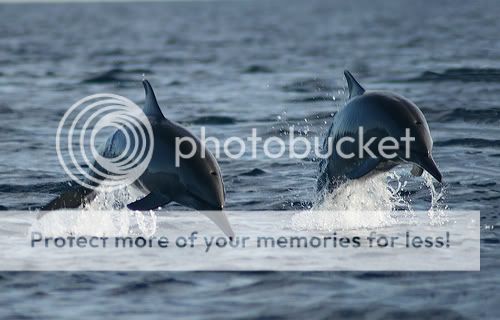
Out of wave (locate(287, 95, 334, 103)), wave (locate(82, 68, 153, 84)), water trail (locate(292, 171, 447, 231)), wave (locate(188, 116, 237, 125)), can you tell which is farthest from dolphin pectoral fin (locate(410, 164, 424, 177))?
wave (locate(82, 68, 153, 84))

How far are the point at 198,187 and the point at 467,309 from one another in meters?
2.87

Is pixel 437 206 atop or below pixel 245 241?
atop

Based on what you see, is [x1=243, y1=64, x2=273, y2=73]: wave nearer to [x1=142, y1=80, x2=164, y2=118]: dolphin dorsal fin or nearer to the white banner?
the white banner

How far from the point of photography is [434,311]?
8.67 metres

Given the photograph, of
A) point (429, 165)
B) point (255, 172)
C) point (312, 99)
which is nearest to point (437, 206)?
point (429, 165)

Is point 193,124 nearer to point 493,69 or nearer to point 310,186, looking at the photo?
point 310,186

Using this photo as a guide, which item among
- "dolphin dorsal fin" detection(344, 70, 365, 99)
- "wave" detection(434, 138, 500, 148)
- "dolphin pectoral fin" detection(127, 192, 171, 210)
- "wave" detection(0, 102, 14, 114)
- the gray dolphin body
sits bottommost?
"dolphin pectoral fin" detection(127, 192, 171, 210)

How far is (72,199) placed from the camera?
445 inches

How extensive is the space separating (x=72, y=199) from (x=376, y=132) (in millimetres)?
3420

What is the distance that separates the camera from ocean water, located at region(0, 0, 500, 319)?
896 cm

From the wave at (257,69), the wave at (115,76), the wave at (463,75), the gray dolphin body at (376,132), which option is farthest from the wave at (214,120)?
the wave at (257,69)

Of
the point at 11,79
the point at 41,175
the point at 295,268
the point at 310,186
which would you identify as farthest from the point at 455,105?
the point at 11,79

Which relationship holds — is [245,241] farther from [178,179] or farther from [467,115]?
[467,115]

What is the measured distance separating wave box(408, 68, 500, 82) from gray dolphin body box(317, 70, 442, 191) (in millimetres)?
15272
